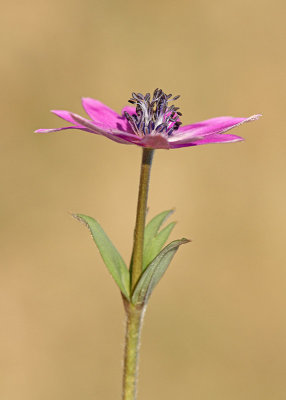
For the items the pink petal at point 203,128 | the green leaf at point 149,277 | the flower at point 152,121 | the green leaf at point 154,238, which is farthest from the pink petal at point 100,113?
the green leaf at point 149,277

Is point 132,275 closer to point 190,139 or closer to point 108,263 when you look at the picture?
point 108,263

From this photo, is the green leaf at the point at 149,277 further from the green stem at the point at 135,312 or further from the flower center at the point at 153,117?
the flower center at the point at 153,117

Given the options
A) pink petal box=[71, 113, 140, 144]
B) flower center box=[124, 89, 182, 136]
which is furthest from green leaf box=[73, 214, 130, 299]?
flower center box=[124, 89, 182, 136]

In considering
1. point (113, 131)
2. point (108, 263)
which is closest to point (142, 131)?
point (113, 131)

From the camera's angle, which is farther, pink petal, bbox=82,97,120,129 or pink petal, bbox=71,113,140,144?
pink petal, bbox=82,97,120,129

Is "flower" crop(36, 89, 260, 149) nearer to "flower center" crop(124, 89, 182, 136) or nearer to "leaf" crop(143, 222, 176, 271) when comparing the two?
"flower center" crop(124, 89, 182, 136)

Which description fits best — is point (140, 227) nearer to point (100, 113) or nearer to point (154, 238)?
point (154, 238)

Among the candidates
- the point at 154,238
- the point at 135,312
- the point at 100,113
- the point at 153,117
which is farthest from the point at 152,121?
the point at 135,312
